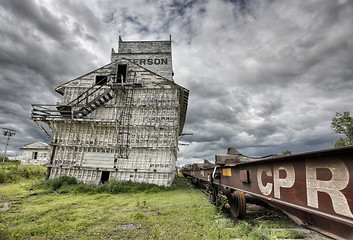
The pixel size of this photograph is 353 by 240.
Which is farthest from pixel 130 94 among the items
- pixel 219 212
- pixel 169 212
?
pixel 219 212

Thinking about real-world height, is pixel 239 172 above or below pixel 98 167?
above

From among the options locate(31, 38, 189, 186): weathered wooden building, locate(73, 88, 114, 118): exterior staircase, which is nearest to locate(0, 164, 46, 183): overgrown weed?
locate(31, 38, 189, 186): weathered wooden building

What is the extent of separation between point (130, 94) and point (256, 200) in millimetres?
13563

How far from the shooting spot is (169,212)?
6.82m

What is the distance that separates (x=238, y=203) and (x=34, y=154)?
54.6 meters

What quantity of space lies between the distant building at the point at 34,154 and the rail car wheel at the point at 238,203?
5141 centimetres

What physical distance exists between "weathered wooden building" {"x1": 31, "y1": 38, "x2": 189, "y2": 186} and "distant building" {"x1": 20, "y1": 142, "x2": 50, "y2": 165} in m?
36.4

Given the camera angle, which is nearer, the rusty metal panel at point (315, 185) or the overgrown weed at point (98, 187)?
the rusty metal panel at point (315, 185)

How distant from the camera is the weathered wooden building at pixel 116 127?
14.3 m

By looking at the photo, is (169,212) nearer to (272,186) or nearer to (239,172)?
(239,172)

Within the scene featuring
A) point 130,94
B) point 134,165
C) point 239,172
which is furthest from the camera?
point 130,94

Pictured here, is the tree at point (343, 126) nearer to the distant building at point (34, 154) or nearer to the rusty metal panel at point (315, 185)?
the rusty metal panel at point (315, 185)

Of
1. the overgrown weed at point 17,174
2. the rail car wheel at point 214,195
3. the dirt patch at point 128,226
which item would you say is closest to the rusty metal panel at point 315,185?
the rail car wheel at point 214,195

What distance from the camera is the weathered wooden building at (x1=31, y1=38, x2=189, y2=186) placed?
1427 centimetres
